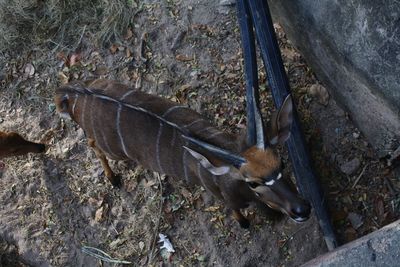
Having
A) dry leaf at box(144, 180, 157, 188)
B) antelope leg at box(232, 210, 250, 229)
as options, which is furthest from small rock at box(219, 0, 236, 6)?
antelope leg at box(232, 210, 250, 229)

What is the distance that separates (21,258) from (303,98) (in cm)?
270

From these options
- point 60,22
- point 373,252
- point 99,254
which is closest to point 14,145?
point 99,254

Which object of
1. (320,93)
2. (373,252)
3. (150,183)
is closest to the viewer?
(373,252)

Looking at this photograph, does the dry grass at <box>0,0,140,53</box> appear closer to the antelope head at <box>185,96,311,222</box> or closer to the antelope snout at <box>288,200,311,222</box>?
the antelope head at <box>185,96,311,222</box>

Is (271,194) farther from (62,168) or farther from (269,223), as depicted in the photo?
(62,168)

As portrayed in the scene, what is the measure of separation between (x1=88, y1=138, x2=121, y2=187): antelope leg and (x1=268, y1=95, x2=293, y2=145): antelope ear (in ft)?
5.43

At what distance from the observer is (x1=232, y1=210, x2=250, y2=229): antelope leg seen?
420cm

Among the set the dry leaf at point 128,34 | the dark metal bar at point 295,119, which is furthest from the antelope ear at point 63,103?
the dark metal bar at point 295,119

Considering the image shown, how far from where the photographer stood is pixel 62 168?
5047 mm

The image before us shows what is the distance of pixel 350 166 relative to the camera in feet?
14.3

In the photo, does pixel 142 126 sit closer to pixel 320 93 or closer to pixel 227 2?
pixel 320 93

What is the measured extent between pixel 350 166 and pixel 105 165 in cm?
196

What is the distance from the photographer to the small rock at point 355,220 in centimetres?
417

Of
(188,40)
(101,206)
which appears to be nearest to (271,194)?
(101,206)
